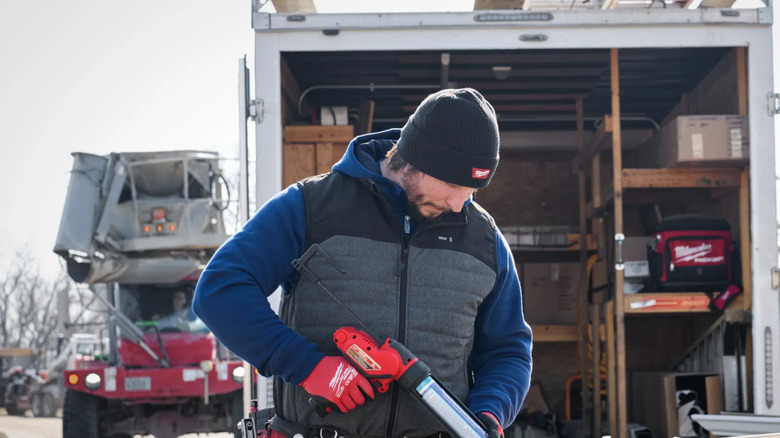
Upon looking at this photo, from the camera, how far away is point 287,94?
733 cm

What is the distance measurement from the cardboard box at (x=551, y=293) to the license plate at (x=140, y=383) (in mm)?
3897

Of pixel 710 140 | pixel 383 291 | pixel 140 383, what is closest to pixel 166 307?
pixel 140 383

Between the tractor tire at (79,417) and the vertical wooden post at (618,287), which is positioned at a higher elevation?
the vertical wooden post at (618,287)

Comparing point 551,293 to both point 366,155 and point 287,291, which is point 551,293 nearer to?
point 366,155

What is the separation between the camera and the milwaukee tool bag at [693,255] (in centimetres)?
711

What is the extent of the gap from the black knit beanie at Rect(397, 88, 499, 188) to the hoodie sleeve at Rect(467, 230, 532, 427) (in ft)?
1.26

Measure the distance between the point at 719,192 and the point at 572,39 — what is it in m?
2.09

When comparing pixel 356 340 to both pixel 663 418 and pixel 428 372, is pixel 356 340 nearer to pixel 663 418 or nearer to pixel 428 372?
pixel 428 372

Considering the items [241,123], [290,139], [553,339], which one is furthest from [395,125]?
[241,123]

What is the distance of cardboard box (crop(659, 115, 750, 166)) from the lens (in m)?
6.79

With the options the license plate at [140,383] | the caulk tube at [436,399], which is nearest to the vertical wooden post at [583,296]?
the license plate at [140,383]

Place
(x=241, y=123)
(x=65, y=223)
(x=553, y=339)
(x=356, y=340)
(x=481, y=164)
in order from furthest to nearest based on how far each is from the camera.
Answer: (x=65, y=223), (x=553, y=339), (x=241, y=123), (x=481, y=164), (x=356, y=340)

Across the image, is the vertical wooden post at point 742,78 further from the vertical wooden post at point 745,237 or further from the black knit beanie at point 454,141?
the black knit beanie at point 454,141

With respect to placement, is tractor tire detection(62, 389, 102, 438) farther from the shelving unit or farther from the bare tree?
the bare tree
